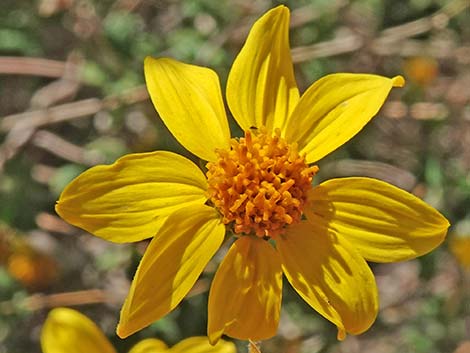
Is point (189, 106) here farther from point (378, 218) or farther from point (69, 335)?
point (69, 335)

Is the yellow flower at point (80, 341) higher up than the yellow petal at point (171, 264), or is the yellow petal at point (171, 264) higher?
the yellow petal at point (171, 264)

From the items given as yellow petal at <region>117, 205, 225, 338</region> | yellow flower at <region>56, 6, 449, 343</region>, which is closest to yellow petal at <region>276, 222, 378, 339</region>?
yellow flower at <region>56, 6, 449, 343</region>

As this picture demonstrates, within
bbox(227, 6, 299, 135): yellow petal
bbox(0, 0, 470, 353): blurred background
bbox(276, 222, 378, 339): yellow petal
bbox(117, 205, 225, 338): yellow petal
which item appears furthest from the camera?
bbox(0, 0, 470, 353): blurred background

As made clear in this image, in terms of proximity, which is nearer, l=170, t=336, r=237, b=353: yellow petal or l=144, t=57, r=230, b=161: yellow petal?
l=144, t=57, r=230, b=161: yellow petal

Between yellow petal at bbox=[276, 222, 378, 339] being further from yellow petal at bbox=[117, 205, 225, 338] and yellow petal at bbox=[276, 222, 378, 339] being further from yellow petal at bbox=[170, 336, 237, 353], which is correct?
yellow petal at bbox=[170, 336, 237, 353]

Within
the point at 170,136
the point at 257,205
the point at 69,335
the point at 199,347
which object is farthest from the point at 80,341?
the point at 170,136

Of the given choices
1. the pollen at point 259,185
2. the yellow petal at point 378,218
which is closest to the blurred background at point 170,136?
the yellow petal at point 378,218

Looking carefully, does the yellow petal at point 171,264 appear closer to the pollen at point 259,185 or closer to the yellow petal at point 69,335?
the pollen at point 259,185

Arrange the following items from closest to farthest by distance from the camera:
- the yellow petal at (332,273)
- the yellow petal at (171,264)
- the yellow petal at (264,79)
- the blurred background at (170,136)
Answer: the yellow petal at (171,264)
the yellow petal at (332,273)
the yellow petal at (264,79)
the blurred background at (170,136)

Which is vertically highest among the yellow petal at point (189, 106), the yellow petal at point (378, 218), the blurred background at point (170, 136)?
the yellow petal at point (189, 106)
